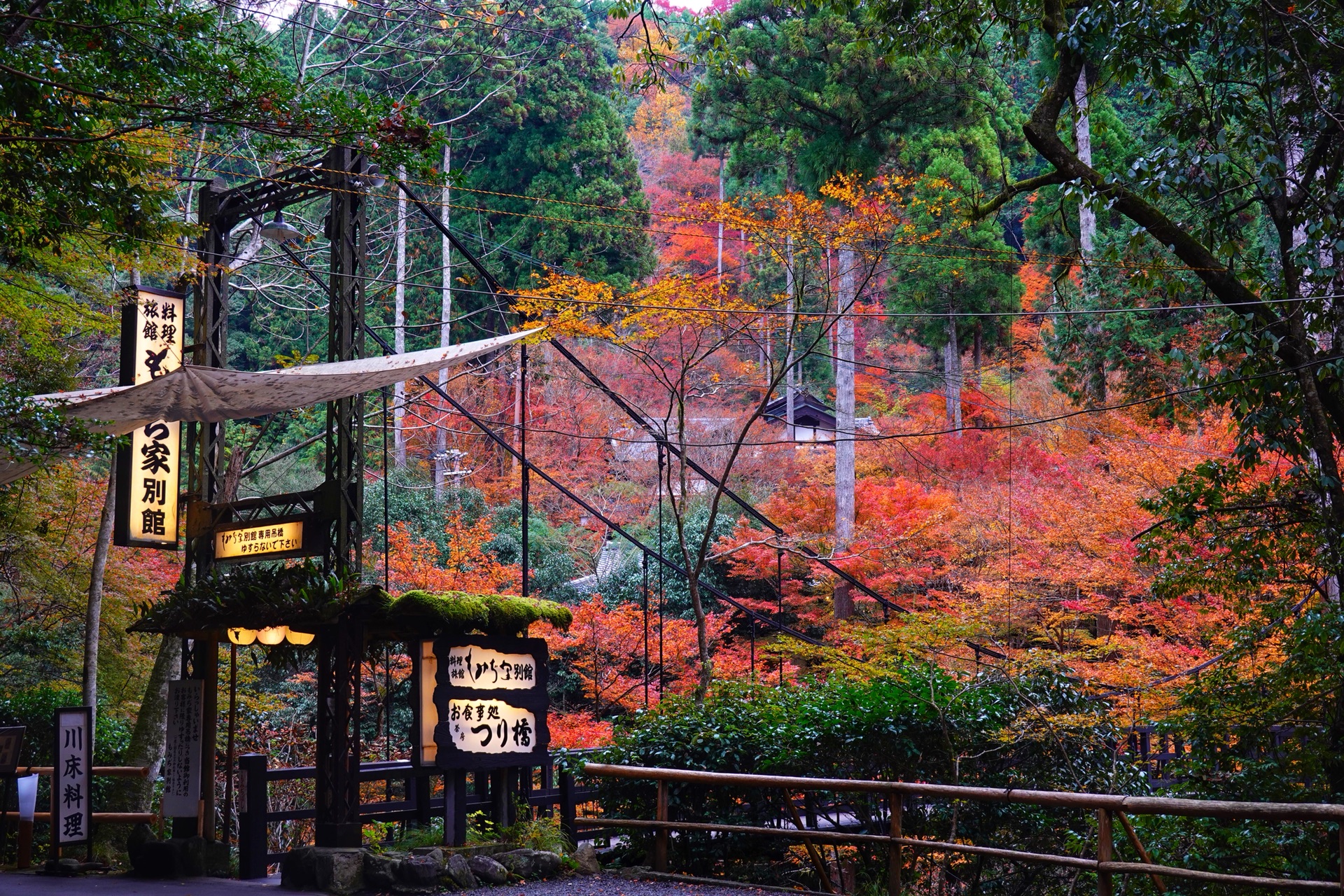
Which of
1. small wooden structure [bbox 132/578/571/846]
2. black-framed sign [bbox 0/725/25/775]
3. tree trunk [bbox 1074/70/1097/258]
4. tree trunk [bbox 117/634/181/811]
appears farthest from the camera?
tree trunk [bbox 1074/70/1097/258]

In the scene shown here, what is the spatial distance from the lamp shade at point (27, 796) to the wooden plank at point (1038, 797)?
4586 mm

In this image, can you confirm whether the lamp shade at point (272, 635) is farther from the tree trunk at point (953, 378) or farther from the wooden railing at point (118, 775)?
the tree trunk at point (953, 378)

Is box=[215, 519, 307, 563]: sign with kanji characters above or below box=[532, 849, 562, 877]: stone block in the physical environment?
above

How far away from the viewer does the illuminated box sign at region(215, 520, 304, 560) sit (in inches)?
316

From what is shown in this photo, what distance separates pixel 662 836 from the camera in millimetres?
7273

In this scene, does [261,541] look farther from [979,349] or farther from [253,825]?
[979,349]

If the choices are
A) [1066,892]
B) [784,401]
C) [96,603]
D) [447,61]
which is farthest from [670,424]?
[1066,892]

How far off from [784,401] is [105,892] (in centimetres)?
1965

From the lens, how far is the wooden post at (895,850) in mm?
5863

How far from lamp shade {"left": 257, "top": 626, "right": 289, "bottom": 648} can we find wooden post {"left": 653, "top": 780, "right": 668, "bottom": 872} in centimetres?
315

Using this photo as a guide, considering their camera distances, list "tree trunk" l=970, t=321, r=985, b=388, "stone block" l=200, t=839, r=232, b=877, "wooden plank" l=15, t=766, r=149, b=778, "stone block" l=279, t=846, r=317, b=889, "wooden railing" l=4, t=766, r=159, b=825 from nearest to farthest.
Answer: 1. "stone block" l=279, t=846, r=317, b=889
2. "stone block" l=200, t=839, r=232, b=877
3. "wooden plank" l=15, t=766, r=149, b=778
4. "wooden railing" l=4, t=766, r=159, b=825
5. "tree trunk" l=970, t=321, r=985, b=388

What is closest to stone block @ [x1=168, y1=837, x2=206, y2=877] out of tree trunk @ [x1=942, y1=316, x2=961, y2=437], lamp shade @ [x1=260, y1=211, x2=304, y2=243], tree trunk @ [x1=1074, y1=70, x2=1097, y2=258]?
lamp shade @ [x1=260, y1=211, x2=304, y2=243]

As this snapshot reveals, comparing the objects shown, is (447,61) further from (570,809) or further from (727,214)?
(570,809)

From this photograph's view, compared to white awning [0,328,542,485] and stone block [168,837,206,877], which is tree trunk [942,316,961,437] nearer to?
white awning [0,328,542,485]
